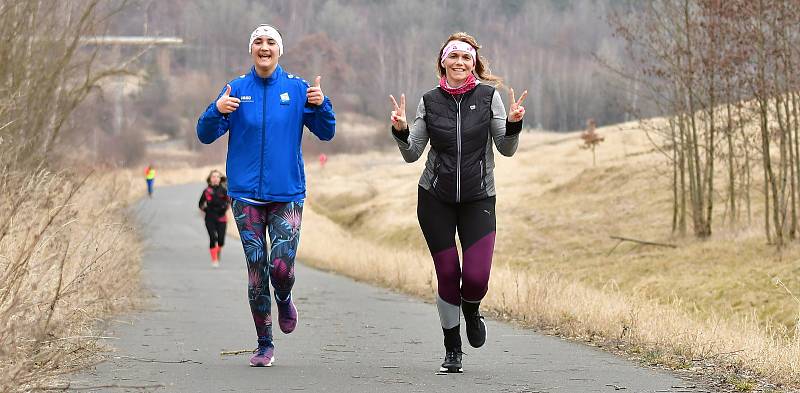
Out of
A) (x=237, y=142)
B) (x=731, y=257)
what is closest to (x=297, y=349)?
(x=237, y=142)

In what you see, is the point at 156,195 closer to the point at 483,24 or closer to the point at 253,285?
the point at 253,285

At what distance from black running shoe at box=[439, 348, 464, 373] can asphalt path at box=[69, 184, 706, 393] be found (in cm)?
8

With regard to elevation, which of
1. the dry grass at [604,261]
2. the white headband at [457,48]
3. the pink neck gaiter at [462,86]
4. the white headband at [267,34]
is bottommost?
the dry grass at [604,261]

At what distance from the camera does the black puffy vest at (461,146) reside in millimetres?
8586

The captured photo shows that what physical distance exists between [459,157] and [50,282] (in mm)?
3468

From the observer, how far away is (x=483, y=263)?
8734mm

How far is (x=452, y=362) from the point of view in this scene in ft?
28.7

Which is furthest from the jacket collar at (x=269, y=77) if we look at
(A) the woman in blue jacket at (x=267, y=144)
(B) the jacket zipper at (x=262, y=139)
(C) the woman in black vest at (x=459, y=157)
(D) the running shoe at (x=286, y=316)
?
(D) the running shoe at (x=286, y=316)

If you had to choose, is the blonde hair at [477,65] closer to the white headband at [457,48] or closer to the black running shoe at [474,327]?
the white headband at [457,48]

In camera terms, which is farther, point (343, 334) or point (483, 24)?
point (483, 24)

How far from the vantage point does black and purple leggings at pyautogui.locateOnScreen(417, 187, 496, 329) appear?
870 centimetres

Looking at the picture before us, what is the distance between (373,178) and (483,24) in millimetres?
106127

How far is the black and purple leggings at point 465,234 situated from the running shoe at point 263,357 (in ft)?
4.12

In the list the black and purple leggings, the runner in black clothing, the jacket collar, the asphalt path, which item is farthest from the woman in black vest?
Result: the runner in black clothing
